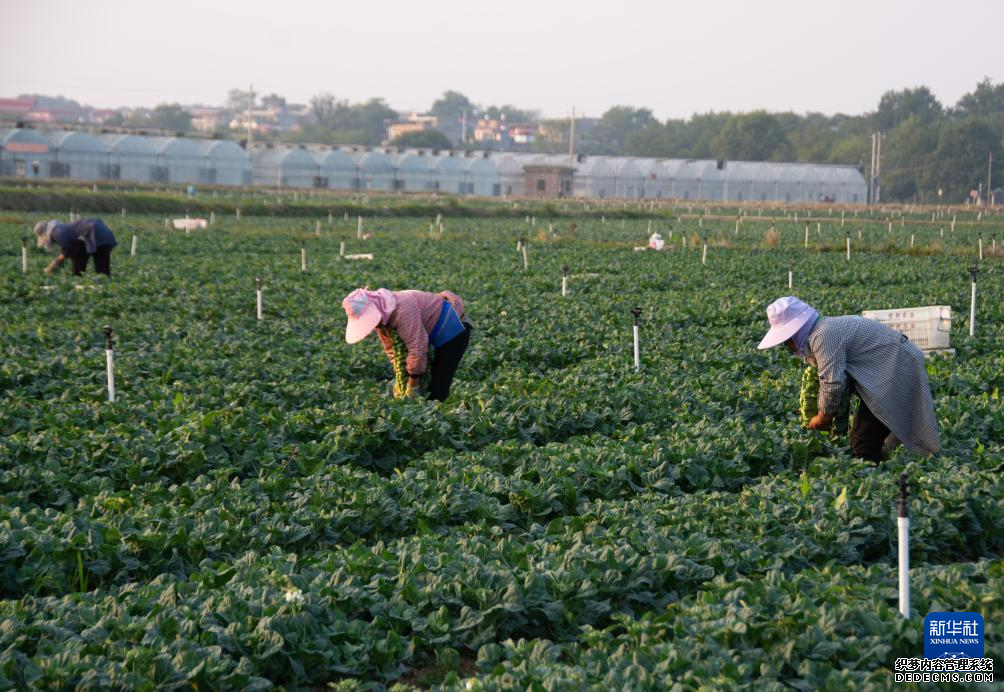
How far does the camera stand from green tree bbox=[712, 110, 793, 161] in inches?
5157

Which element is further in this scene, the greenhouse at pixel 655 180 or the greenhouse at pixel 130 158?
the greenhouse at pixel 655 180

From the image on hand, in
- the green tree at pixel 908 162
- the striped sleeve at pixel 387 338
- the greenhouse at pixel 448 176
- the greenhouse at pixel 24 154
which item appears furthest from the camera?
the green tree at pixel 908 162

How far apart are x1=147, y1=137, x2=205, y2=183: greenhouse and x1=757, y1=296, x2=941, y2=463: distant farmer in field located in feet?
240

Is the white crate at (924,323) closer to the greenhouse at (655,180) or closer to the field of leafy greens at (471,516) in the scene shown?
the field of leafy greens at (471,516)

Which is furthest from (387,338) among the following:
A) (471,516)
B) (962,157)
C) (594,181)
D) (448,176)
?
(962,157)

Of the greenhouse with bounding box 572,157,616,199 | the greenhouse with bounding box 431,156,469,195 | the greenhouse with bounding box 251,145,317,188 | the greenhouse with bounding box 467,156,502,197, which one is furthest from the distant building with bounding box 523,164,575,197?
the greenhouse with bounding box 251,145,317,188

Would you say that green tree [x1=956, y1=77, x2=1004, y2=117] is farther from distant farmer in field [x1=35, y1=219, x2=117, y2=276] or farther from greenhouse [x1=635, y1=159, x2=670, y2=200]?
distant farmer in field [x1=35, y1=219, x2=117, y2=276]

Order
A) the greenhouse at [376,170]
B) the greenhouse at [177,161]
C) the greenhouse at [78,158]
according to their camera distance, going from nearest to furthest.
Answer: the greenhouse at [78,158] → the greenhouse at [177,161] → the greenhouse at [376,170]

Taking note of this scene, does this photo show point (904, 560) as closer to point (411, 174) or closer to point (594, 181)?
point (411, 174)

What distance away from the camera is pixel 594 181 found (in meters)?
97.7

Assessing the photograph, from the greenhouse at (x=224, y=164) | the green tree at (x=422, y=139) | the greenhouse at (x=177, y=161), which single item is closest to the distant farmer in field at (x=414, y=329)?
the greenhouse at (x=177, y=161)

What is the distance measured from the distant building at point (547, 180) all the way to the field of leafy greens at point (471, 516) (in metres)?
79.6

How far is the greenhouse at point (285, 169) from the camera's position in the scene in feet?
275

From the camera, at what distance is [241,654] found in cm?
575
